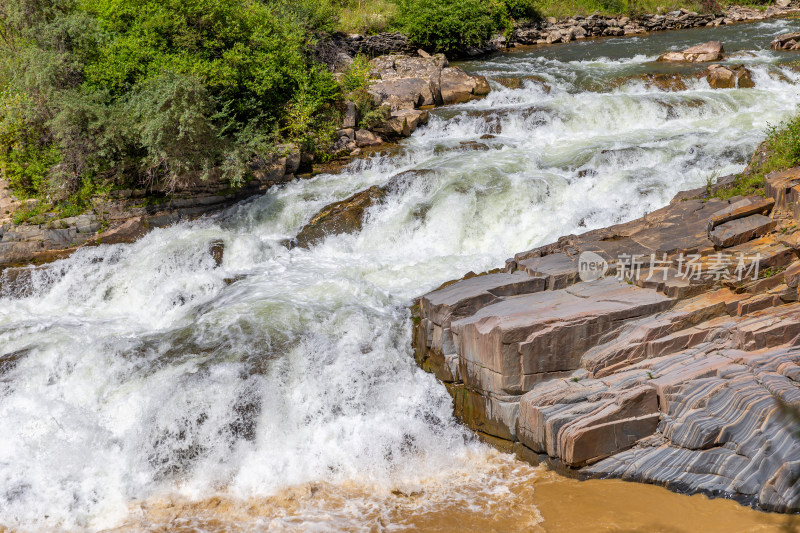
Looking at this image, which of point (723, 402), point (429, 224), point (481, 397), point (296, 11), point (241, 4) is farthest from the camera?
point (296, 11)

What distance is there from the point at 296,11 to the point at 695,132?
40.3 ft

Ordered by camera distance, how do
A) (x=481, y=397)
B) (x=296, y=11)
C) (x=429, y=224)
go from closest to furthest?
(x=481, y=397), (x=429, y=224), (x=296, y=11)

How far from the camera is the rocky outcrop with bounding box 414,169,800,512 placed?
627 centimetres

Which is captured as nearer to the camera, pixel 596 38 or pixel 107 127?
pixel 107 127

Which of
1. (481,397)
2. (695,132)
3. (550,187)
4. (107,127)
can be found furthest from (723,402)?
(107,127)

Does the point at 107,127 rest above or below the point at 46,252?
above

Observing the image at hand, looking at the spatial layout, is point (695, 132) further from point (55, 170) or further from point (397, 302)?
point (55, 170)

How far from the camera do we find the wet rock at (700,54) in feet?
63.4

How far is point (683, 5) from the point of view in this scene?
29891 millimetres

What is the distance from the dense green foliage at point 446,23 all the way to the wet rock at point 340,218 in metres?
12.8

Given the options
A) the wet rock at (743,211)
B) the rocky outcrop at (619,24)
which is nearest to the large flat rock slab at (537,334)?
the wet rock at (743,211)

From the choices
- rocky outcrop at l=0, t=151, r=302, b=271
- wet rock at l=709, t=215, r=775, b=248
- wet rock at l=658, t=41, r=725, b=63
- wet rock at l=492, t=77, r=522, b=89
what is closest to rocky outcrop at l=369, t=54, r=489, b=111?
wet rock at l=492, t=77, r=522, b=89

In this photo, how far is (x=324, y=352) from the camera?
29.3ft

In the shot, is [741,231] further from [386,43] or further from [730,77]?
[386,43]
